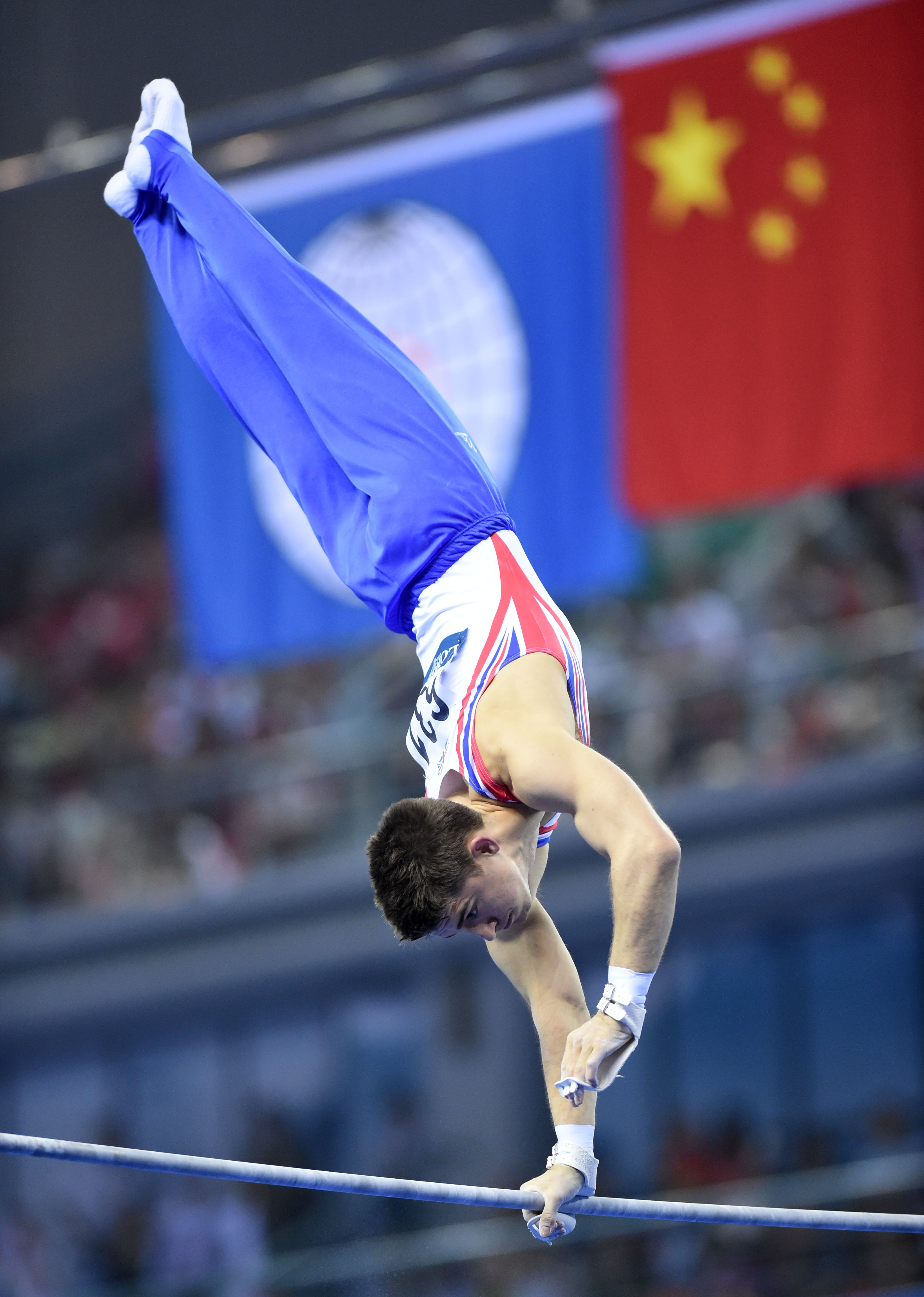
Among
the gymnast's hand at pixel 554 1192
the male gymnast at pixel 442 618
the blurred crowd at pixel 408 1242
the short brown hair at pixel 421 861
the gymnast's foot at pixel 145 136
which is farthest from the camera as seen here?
the blurred crowd at pixel 408 1242

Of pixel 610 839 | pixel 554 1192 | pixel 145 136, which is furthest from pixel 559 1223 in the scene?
pixel 145 136

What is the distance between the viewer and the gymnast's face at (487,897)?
3191 millimetres

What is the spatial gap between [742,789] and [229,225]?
5.46m

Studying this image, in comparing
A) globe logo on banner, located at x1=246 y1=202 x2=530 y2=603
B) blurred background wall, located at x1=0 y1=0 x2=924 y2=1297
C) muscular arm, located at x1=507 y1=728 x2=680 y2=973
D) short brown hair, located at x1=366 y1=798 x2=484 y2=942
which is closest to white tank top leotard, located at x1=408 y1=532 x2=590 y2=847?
short brown hair, located at x1=366 y1=798 x2=484 y2=942

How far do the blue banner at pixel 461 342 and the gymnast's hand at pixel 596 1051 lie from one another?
3.65 m

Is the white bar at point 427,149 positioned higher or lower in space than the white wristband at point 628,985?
higher

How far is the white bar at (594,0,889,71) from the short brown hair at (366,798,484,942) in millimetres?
4143

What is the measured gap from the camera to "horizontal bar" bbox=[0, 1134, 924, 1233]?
2.94m

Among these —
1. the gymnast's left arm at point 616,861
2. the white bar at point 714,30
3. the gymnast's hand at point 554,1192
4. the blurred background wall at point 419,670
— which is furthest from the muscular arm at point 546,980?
the white bar at point 714,30

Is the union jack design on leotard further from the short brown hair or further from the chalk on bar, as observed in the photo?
the chalk on bar

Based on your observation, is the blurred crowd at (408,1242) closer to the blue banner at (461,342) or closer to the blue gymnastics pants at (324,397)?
the blue banner at (461,342)

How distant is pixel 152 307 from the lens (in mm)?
7594

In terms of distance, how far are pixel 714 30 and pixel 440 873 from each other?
4.35m

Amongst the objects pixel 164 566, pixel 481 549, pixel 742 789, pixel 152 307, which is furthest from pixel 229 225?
pixel 164 566
